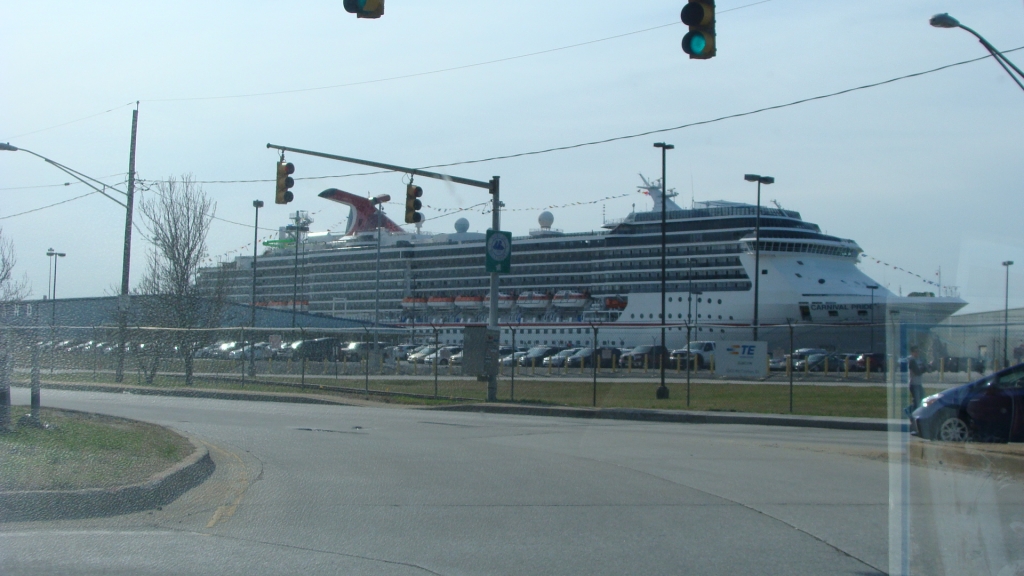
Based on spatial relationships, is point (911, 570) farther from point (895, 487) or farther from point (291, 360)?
point (291, 360)

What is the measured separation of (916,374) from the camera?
32.7 ft

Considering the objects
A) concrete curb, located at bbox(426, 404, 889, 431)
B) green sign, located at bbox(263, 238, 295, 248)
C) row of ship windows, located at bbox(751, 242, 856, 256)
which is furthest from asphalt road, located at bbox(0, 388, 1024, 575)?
green sign, located at bbox(263, 238, 295, 248)

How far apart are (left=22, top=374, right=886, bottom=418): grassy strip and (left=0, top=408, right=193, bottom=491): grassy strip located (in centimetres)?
1121

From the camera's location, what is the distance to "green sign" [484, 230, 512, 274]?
77.8ft

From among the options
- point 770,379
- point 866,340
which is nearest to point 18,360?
point 770,379

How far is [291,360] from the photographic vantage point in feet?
109

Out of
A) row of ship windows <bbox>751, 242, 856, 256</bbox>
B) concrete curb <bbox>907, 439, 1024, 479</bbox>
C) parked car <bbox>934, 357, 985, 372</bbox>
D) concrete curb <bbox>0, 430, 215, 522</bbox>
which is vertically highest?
row of ship windows <bbox>751, 242, 856, 256</bbox>

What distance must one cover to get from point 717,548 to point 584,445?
6.68 metres

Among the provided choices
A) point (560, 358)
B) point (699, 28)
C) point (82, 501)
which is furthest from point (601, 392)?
point (82, 501)

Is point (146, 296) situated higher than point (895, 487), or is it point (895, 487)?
point (146, 296)

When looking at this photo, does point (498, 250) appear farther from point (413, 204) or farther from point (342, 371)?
point (342, 371)

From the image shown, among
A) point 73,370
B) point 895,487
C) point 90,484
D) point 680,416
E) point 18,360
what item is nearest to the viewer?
point 90,484

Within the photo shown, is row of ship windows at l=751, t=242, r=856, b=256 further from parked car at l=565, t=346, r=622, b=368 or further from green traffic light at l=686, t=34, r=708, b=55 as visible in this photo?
green traffic light at l=686, t=34, r=708, b=55

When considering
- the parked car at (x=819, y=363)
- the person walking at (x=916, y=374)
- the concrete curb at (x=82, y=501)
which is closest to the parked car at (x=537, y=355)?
the parked car at (x=819, y=363)
